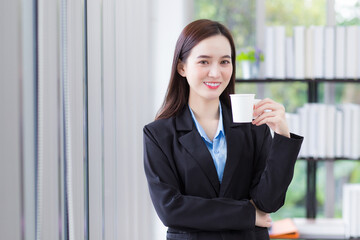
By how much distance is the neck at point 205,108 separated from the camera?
1728 millimetres

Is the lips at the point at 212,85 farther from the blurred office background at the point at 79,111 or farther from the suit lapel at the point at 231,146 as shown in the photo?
the blurred office background at the point at 79,111

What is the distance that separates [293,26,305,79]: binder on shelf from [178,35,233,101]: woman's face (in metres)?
1.59

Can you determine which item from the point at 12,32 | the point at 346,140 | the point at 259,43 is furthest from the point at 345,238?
the point at 12,32

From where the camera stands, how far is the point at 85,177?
1.62 meters

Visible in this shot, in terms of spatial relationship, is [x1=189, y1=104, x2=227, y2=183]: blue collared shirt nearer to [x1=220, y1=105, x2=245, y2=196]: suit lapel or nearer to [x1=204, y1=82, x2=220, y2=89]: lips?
[x1=220, y1=105, x2=245, y2=196]: suit lapel

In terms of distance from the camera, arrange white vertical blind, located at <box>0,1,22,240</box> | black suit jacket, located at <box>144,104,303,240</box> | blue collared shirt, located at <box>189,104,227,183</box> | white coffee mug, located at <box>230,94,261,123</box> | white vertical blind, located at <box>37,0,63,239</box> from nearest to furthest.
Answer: white vertical blind, located at <box>0,1,22,240</box>, white vertical blind, located at <box>37,0,63,239</box>, white coffee mug, located at <box>230,94,261,123</box>, black suit jacket, located at <box>144,104,303,240</box>, blue collared shirt, located at <box>189,104,227,183</box>

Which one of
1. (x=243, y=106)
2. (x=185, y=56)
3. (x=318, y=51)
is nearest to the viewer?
(x=243, y=106)

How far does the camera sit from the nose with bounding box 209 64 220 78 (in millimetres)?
1585

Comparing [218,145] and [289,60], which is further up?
[289,60]

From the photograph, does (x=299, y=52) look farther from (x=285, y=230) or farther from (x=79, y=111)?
(x=79, y=111)

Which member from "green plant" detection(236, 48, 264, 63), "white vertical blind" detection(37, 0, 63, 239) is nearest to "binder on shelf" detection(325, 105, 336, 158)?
"green plant" detection(236, 48, 264, 63)

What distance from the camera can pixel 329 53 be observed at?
3.08m

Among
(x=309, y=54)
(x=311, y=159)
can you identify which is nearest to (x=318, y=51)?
(x=309, y=54)

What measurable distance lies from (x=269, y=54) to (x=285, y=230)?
119 cm
